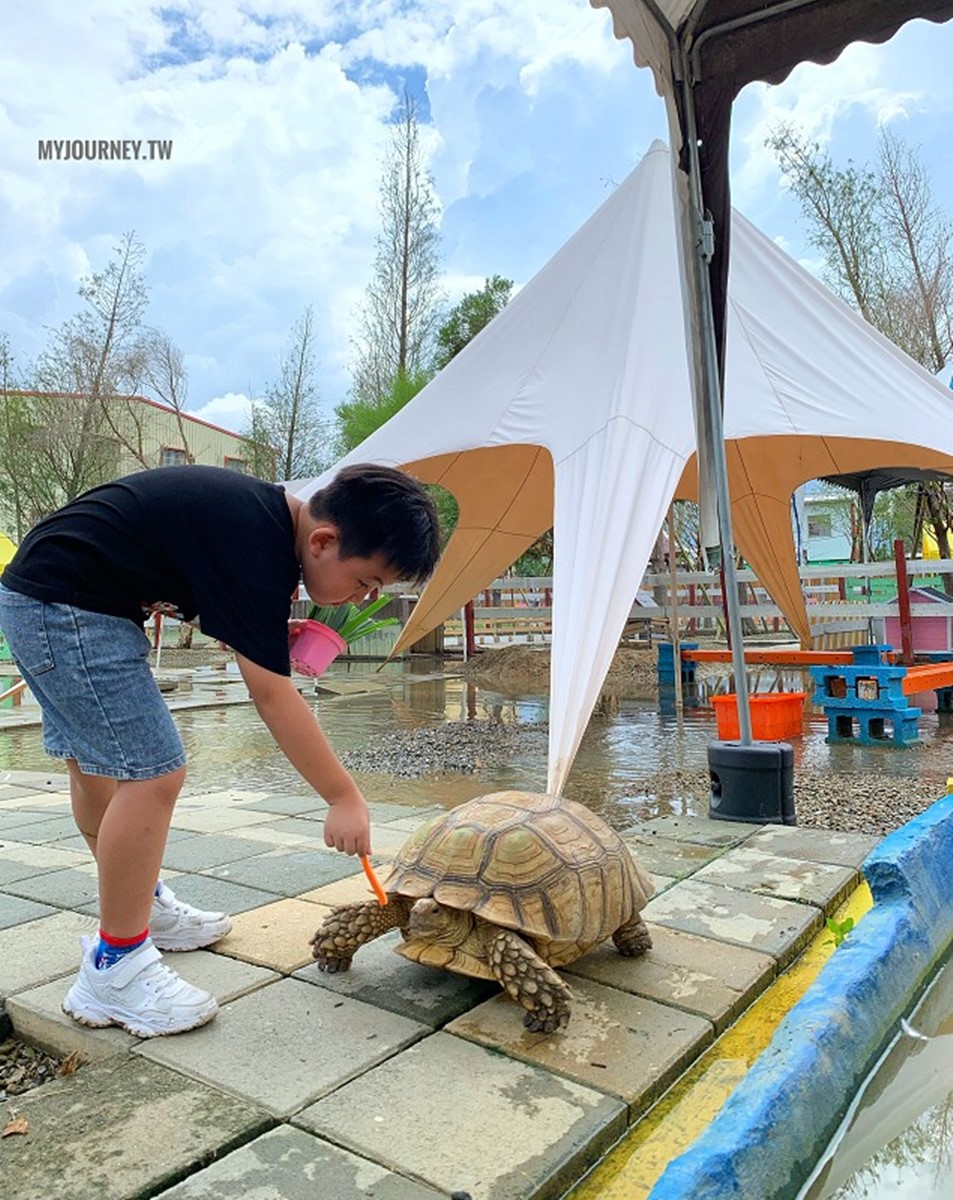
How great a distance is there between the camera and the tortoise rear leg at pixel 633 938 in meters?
2.25

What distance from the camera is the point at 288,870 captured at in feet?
9.98

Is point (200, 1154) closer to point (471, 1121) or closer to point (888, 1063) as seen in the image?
point (471, 1121)

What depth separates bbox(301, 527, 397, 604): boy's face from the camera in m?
1.87

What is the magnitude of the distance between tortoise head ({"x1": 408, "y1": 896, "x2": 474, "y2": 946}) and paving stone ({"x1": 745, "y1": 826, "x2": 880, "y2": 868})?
1561mm

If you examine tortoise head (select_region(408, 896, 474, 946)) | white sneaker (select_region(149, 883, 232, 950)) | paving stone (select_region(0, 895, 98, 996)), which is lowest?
paving stone (select_region(0, 895, 98, 996))

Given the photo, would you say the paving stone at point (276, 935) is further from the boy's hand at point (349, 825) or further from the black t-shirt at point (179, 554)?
the black t-shirt at point (179, 554)

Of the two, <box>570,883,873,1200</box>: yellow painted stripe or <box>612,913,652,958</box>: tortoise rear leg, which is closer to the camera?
<box>570,883,873,1200</box>: yellow painted stripe

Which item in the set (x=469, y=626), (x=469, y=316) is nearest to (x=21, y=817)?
(x=469, y=626)

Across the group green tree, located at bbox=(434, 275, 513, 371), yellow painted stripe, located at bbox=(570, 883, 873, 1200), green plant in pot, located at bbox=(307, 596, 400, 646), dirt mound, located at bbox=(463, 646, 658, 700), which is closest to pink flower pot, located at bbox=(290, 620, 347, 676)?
yellow painted stripe, located at bbox=(570, 883, 873, 1200)

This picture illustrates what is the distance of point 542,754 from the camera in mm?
6195

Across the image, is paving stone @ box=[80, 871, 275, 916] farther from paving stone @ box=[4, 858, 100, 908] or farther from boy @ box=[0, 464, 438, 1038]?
boy @ box=[0, 464, 438, 1038]

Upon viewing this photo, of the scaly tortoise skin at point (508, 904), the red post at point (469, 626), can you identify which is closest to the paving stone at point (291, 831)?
the scaly tortoise skin at point (508, 904)

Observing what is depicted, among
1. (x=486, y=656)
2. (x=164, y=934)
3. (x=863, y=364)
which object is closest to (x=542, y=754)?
(x=863, y=364)

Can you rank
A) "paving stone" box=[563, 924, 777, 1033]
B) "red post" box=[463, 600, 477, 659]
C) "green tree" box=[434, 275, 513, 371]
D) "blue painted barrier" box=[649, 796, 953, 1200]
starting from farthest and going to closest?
"green tree" box=[434, 275, 513, 371], "red post" box=[463, 600, 477, 659], "paving stone" box=[563, 924, 777, 1033], "blue painted barrier" box=[649, 796, 953, 1200]
